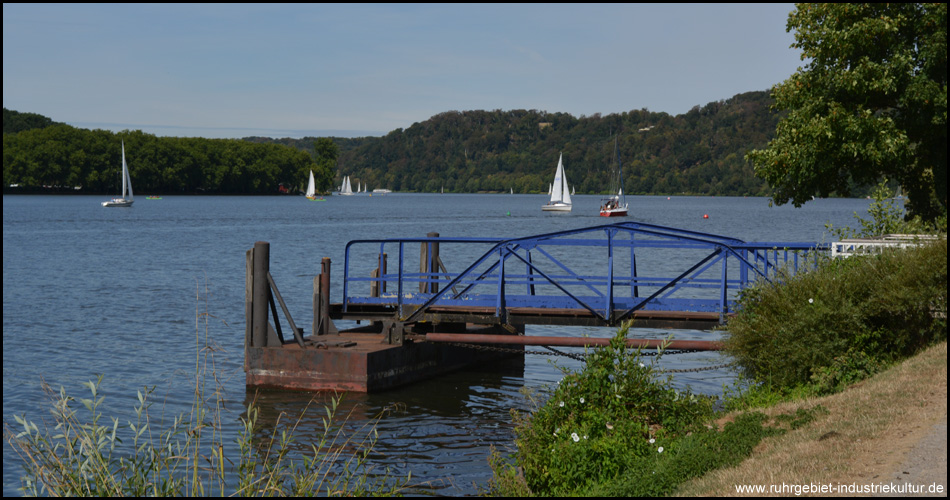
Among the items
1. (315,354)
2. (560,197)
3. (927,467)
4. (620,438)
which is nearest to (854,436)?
(927,467)

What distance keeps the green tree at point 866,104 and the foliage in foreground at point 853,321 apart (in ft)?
20.9

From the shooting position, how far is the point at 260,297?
58.5 feet

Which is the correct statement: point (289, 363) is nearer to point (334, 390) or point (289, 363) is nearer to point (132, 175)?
point (334, 390)

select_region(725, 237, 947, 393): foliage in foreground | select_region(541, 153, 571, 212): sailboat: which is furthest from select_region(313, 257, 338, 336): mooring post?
select_region(541, 153, 571, 212): sailboat

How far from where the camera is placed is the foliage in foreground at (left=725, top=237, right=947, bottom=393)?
11.9 m

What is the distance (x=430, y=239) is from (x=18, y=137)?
185299mm

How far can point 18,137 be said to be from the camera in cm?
18225

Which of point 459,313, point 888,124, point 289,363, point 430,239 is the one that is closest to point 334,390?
point 289,363

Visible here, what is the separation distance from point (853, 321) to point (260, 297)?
10.6m

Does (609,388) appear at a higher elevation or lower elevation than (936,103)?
lower

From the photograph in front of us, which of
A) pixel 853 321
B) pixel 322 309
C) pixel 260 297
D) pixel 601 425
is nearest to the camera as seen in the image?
pixel 601 425

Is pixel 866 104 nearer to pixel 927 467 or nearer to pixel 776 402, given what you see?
pixel 776 402

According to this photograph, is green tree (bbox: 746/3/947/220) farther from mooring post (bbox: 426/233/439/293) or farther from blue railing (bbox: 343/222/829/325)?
mooring post (bbox: 426/233/439/293)

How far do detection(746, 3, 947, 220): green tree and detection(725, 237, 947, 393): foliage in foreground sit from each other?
250 inches
